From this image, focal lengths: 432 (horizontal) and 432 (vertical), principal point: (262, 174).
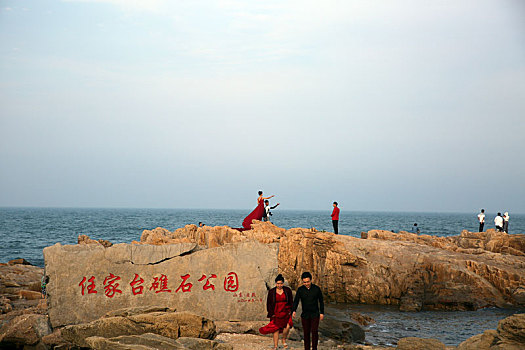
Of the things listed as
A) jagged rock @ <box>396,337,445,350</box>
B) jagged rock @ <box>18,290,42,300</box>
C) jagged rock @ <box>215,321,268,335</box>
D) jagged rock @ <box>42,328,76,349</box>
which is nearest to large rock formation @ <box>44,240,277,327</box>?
jagged rock @ <box>215,321,268,335</box>

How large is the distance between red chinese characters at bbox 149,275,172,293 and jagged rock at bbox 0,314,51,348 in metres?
2.67

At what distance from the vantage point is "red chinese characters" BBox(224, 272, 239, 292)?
38.8 feet

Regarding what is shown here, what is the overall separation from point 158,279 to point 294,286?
8.73 metres

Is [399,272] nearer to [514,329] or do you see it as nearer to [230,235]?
[230,235]

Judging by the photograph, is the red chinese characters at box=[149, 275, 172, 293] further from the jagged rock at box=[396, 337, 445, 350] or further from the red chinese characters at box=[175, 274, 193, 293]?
the jagged rock at box=[396, 337, 445, 350]

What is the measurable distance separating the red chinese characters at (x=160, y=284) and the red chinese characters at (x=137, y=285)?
28 cm

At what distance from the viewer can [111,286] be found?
37.1 feet

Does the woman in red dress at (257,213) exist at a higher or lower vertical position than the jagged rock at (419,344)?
higher

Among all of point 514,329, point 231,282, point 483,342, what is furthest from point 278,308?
point 514,329

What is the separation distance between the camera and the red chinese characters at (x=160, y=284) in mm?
11517

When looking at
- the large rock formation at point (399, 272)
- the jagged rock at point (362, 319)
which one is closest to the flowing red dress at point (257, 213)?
the large rock formation at point (399, 272)

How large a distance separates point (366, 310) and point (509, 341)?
9370mm

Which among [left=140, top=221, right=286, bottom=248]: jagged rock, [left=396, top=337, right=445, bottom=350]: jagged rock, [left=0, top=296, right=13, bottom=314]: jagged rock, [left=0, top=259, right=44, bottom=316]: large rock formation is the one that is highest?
Answer: [left=140, top=221, right=286, bottom=248]: jagged rock

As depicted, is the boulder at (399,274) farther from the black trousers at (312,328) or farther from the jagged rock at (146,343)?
the jagged rock at (146,343)
